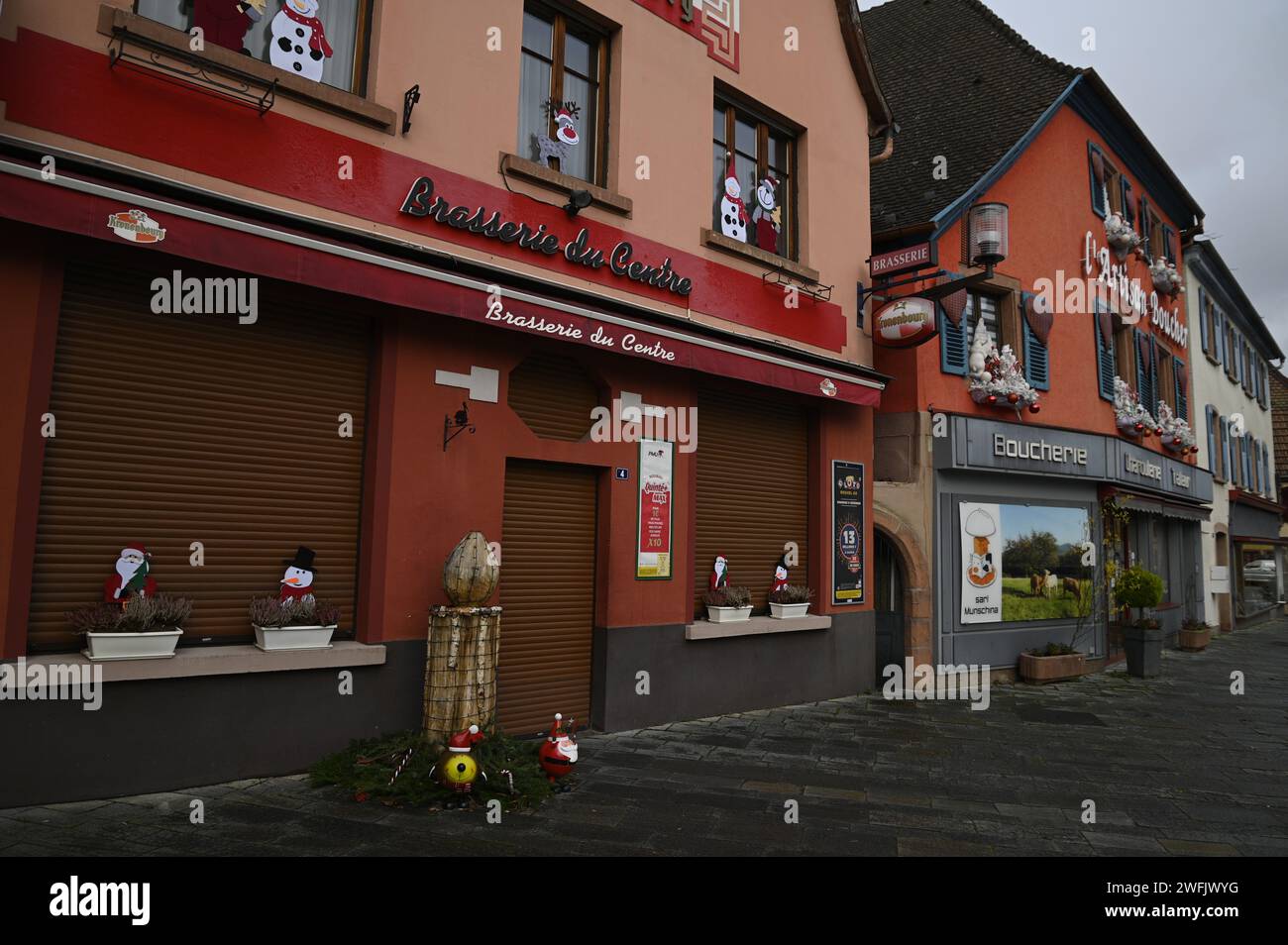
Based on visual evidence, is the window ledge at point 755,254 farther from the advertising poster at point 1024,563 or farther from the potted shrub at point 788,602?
the advertising poster at point 1024,563

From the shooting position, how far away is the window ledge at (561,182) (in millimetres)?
7496

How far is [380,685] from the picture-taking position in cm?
642

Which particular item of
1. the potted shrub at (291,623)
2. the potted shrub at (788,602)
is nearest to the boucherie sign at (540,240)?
the potted shrub at (291,623)

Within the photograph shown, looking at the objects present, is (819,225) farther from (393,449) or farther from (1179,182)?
(1179,182)

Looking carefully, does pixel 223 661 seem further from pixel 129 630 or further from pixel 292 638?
pixel 129 630

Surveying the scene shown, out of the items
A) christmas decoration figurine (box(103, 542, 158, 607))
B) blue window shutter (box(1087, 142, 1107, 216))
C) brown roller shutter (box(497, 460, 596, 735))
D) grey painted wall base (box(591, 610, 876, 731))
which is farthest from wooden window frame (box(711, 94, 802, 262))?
blue window shutter (box(1087, 142, 1107, 216))

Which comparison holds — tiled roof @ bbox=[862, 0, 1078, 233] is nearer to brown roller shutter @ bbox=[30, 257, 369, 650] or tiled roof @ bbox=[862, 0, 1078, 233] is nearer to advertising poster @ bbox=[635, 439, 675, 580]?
advertising poster @ bbox=[635, 439, 675, 580]

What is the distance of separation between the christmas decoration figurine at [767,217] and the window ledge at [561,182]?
2404mm

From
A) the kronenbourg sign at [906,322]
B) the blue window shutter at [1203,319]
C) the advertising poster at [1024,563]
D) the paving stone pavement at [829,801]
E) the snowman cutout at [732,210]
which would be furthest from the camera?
the blue window shutter at [1203,319]

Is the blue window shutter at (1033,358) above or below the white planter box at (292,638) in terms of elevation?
above

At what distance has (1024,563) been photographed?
13.3m

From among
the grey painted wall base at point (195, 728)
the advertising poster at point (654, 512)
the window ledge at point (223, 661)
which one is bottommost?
the grey painted wall base at point (195, 728)

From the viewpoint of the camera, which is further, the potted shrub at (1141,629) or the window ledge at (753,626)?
the potted shrub at (1141,629)

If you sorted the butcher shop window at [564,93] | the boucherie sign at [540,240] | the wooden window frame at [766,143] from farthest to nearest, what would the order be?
the wooden window frame at [766,143], the butcher shop window at [564,93], the boucherie sign at [540,240]
